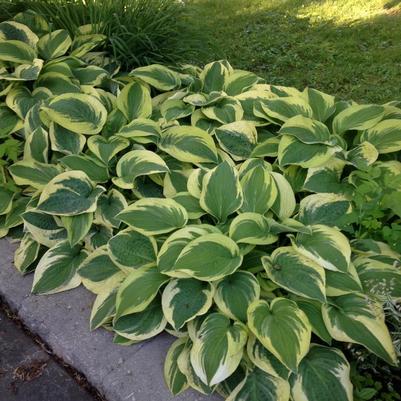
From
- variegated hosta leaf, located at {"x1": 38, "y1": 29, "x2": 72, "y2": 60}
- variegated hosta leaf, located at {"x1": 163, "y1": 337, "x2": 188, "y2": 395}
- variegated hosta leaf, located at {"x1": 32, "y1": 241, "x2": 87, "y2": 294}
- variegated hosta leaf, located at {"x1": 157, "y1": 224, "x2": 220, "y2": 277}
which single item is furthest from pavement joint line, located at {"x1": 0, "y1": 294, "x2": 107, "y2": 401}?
variegated hosta leaf, located at {"x1": 38, "y1": 29, "x2": 72, "y2": 60}

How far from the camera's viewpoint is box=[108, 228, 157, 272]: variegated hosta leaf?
6.57ft

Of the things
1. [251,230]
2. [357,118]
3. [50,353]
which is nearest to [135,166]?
[251,230]

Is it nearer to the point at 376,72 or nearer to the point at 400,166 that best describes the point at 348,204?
the point at 400,166

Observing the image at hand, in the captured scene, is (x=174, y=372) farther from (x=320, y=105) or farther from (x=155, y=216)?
(x=320, y=105)

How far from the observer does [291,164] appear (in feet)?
7.39

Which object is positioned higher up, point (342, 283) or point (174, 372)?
point (342, 283)

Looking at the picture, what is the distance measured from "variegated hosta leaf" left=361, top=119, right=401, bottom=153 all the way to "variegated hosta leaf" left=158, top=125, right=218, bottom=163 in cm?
73

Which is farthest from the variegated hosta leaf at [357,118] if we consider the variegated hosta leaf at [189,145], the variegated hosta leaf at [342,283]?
the variegated hosta leaf at [342,283]

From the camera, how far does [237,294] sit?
1835 mm

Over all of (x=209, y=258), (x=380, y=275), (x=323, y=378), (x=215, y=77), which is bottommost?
(x=323, y=378)

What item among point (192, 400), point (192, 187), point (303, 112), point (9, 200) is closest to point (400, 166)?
point (303, 112)

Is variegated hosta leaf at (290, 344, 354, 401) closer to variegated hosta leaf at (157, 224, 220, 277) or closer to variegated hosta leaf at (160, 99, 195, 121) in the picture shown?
variegated hosta leaf at (157, 224, 220, 277)

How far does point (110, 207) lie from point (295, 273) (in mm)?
894

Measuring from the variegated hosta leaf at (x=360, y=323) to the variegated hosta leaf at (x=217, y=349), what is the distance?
313mm
